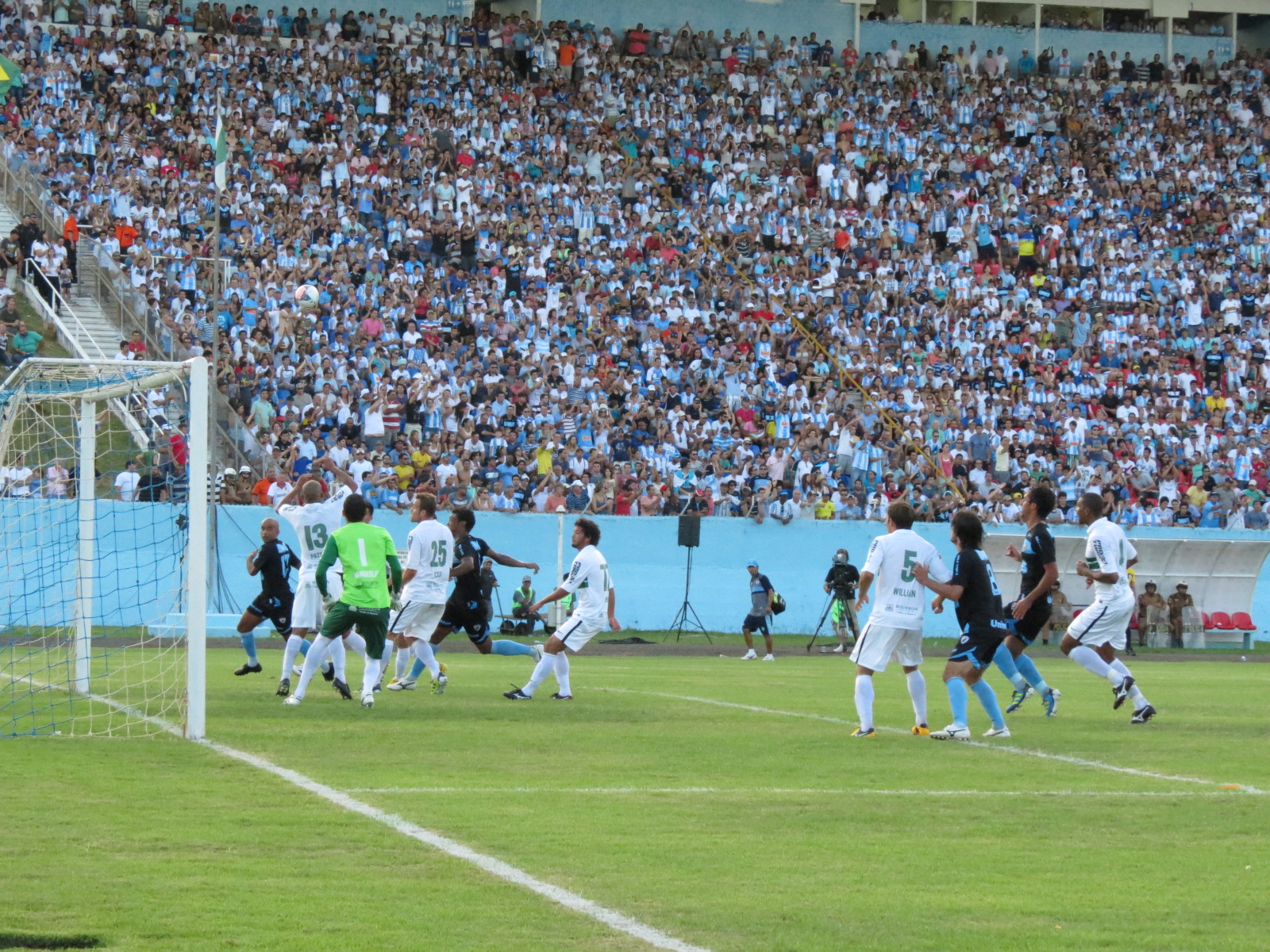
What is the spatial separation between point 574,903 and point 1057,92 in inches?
1925

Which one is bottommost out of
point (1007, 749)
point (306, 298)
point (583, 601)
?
point (1007, 749)

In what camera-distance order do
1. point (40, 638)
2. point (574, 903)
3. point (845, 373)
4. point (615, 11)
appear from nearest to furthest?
point (574, 903)
point (40, 638)
point (845, 373)
point (615, 11)

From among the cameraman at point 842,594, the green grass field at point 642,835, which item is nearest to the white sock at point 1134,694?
the green grass field at point 642,835

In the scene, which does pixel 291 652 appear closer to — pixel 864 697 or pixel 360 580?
pixel 360 580

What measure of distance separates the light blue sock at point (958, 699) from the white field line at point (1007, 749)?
195 mm

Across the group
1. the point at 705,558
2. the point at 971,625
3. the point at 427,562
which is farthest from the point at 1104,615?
the point at 705,558

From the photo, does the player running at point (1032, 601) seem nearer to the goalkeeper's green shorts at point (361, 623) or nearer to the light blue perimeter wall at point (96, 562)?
the goalkeeper's green shorts at point (361, 623)

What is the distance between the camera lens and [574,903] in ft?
24.6

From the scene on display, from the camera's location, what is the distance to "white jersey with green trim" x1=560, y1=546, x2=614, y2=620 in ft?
57.9

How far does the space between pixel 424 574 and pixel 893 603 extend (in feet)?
18.6

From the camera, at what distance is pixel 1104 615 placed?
16.7 meters

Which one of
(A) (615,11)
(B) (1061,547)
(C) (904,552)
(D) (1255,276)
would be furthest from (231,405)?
(D) (1255,276)

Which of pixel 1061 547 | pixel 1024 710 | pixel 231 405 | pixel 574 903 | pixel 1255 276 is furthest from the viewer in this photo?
pixel 1255 276

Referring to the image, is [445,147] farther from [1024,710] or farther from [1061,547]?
[1024,710]
